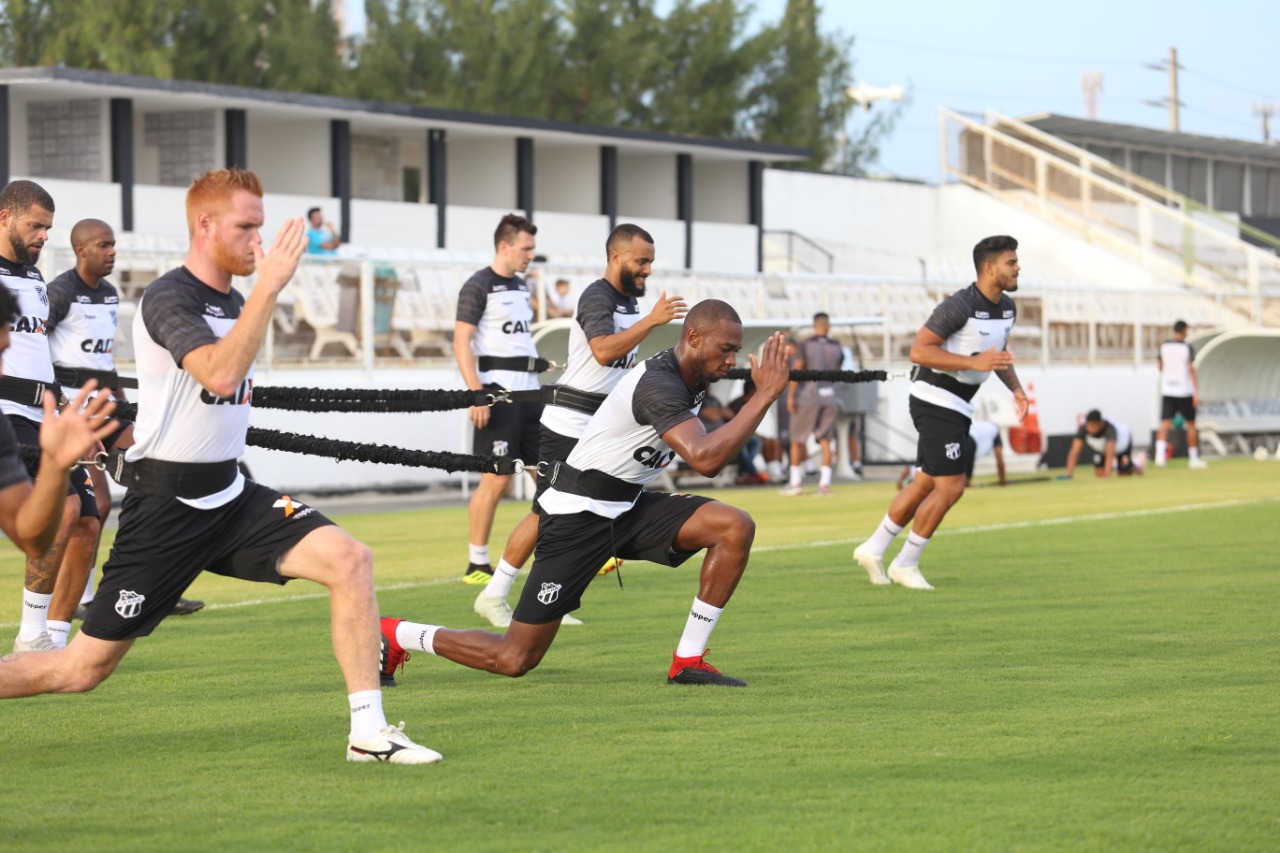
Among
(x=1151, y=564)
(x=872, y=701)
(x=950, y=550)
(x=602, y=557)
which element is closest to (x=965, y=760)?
(x=872, y=701)

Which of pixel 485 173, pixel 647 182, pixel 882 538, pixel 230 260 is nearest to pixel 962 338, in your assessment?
pixel 882 538

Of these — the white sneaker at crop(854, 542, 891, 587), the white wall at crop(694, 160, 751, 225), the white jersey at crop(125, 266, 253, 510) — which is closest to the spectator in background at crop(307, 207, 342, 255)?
the white sneaker at crop(854, 542, 891, 587)

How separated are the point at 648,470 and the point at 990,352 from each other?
4.03 m

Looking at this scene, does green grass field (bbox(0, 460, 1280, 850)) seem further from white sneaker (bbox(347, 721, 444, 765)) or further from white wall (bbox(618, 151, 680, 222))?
white wall (bbox(618, 151, 680, 222))

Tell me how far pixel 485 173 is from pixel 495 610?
30.5 metres

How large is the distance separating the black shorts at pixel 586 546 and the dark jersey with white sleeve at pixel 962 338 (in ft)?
13.5

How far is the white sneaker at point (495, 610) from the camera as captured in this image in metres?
9.72

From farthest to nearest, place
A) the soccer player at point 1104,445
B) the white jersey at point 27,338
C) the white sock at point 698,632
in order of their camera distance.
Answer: the soccer player at point 1104,445 < the white jersey at point 27,338 < the white sock at point 698,632

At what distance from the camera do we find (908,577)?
11586mm

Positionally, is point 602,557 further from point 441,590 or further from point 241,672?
point 441,590

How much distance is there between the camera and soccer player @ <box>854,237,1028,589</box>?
11.5 meters

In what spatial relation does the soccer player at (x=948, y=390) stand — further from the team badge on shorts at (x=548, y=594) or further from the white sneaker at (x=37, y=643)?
the white sneaker at (x=37, y=643)

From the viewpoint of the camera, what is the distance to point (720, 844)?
16.2 feet

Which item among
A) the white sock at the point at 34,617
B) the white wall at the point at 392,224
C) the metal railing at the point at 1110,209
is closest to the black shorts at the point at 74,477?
the white sock at the point at 34,617
